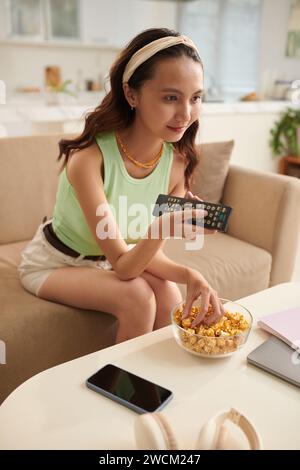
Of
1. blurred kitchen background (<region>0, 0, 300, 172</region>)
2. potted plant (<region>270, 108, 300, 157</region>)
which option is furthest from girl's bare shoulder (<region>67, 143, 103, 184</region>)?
blurred kitchen background (<region>0, 0, 300, 172</region>)

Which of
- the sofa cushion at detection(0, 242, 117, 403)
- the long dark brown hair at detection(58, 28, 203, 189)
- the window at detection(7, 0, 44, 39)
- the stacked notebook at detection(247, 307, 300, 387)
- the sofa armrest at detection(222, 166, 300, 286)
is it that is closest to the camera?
the stacked notebook at detection(247, 307, 300, 387)

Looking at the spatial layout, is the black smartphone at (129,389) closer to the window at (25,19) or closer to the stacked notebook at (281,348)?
the stacked notebook at (281,348)

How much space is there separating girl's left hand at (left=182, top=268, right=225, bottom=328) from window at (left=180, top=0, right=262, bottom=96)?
4376 mm

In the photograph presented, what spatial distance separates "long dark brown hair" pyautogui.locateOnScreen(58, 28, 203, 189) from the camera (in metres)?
1.11

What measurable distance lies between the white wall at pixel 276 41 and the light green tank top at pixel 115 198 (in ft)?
12.4

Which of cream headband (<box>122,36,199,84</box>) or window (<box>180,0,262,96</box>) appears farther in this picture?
window (<box>180,0,262,96</box>)

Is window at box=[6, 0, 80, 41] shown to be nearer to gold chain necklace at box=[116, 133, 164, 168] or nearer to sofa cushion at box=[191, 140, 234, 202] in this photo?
sofa cushion at box=[191, 140, 234, 202]

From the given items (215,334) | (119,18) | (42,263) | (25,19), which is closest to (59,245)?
(42,263)

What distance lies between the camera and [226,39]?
17.5 ft

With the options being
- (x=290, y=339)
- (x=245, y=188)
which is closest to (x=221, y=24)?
(x=245, y=188)

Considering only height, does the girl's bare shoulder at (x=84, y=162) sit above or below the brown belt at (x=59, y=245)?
above

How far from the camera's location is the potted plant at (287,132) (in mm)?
3449

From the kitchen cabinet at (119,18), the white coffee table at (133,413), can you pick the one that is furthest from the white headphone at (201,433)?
the kitchen cabinet at (119,18)

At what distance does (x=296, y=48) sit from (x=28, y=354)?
4368 mm
